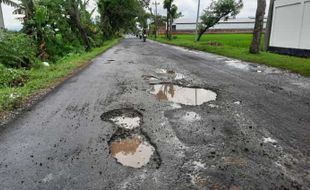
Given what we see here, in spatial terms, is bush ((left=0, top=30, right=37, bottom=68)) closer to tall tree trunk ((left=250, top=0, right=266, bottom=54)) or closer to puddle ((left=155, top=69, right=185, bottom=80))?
puddle ((left=155, top=69, right=185, bottom=80))

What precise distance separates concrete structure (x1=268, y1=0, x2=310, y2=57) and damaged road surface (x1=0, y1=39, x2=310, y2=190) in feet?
29.3

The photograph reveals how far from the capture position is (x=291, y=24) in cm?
1623

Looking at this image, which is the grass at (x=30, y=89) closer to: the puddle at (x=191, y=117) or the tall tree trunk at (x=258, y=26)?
the puddle at (x=191, y=117)

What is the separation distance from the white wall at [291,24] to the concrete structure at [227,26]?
51.8 m

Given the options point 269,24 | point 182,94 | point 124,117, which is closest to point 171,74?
point 182,94

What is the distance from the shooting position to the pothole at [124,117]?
479 cm

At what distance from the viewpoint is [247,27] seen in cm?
7625

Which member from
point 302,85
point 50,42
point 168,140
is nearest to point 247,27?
point 50,42

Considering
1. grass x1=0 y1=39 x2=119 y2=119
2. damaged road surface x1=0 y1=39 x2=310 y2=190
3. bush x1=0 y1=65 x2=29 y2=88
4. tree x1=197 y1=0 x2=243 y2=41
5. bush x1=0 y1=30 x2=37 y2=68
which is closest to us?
damaged road surface x1=0 y1=39 x2=310 y2=190

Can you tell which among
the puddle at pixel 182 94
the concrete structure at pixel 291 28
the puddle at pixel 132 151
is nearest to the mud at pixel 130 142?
the puddle at pixel 132 151

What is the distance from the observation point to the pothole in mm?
4785

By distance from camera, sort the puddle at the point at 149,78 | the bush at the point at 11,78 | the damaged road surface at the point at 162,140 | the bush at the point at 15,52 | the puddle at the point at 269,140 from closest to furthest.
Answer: the damaged road surface at the point at 162,140
the puddle at the point at 269,140
the bush at the point at 11,78
the puddle at the point at 149,78
the bush at the point at 15,52

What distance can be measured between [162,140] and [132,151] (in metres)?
0.47

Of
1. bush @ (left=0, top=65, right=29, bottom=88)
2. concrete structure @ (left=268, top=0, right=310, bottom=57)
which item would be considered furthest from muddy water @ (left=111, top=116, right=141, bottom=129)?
concrete structure @ (left=268, top=0, right=310, bottom=57)
